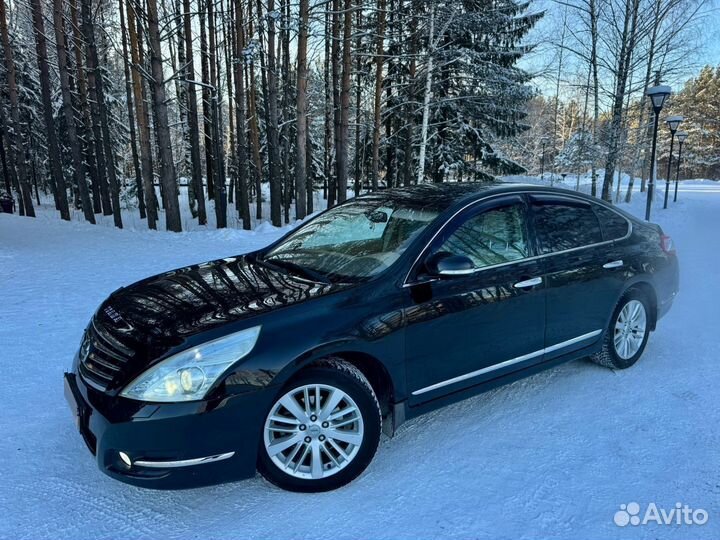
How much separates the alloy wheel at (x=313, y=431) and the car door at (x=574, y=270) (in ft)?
5.45

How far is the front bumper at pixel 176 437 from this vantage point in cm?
217

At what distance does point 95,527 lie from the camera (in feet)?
7.46

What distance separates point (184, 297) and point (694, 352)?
4446 millimetres

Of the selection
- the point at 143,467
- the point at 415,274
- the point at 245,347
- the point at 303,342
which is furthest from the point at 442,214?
the point at 143,467

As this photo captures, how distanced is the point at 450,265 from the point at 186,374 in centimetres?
152

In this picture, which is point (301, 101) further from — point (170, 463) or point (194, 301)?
point (170, 463)

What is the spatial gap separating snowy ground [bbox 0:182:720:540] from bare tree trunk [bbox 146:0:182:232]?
30.1ft

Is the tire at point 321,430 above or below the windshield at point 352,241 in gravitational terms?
below

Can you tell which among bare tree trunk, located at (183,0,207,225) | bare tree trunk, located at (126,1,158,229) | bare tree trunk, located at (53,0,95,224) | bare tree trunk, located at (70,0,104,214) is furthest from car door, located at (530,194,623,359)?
bare tree trunk, located at (70,0,104,214)

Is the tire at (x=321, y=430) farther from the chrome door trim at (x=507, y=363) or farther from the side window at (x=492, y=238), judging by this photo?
the side window at (x=492, y=238)

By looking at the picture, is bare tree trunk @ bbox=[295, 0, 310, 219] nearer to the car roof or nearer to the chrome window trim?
the car roof

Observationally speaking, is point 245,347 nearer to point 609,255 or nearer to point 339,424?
point 339,424

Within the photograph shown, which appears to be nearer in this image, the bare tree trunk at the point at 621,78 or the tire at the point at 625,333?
the tire at the point at 625,333

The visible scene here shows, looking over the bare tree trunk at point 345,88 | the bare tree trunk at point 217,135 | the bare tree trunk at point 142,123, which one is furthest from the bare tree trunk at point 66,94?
the bare tree trunk at point 345,88
